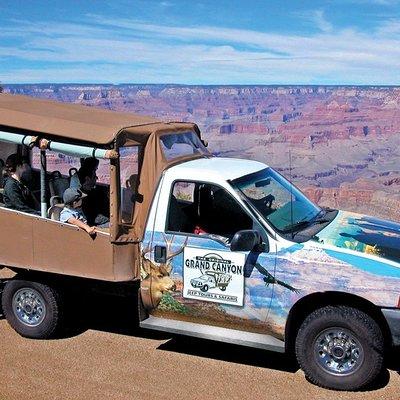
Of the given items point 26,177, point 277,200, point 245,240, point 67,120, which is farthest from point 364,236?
point 26,177

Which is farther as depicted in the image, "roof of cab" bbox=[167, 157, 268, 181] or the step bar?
"roof of cab" bbox=[167, 157, 268, 181]

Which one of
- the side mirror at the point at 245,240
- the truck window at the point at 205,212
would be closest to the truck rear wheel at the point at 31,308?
the truck window at the point at 205,212

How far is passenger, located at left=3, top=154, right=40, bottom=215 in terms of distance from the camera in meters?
6.55

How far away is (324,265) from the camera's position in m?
5.14

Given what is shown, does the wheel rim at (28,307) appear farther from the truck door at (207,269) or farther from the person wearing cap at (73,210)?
the truck door at (207,269)

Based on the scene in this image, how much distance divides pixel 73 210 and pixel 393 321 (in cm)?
326

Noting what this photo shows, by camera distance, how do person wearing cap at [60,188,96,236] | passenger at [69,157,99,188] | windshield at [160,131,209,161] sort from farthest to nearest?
passenger at [69,157,99,188]
windshield at [160,131,209,161]
person wearing cap at [60,188,96,236]

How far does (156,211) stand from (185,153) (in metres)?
1.05

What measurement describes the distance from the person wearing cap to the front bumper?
2.80 meters

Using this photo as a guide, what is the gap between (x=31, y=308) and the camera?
649 cm

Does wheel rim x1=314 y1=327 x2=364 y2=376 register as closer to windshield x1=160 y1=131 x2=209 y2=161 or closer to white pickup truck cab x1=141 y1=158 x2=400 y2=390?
white pickup truck cab x1=141 y1=158 x2=400 y2=390

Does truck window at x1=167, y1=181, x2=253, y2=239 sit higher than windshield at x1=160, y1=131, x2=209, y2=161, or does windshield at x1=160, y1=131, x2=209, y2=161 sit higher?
windshield at x1=160, y1=131, x2=209, y2=161

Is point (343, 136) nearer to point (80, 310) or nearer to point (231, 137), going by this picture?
point (231, 137)

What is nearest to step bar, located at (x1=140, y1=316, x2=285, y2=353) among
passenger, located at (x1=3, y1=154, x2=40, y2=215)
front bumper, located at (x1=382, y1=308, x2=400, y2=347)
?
front bumper, located at (x1=382, y1=308, x2=400, y2=347)
